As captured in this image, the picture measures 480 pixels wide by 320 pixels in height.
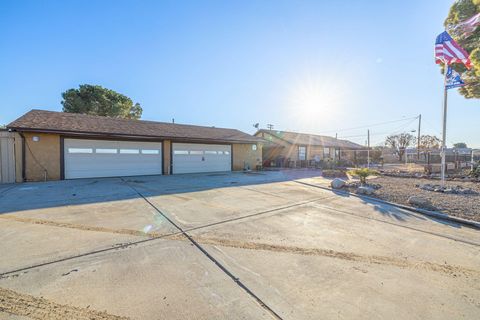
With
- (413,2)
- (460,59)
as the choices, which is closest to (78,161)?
(413,2)

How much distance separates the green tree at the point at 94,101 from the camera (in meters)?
21.9

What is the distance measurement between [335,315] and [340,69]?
1224 centimetres

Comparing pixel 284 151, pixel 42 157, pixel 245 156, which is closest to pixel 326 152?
pixel 284 151

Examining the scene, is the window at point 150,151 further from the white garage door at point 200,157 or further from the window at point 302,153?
the window at point 302,153

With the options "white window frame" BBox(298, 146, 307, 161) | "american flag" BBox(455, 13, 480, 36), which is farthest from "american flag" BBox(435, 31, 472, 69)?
"white window frame" BBox(298, 146, 307, 161)

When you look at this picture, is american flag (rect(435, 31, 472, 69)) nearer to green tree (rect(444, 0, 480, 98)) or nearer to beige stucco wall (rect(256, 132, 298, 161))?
green tree (rect(444, 0, 480, 98))

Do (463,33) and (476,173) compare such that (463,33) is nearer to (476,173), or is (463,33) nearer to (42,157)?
(476,173)

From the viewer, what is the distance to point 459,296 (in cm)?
230

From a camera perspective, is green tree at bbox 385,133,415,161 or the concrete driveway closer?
the concrete driveway

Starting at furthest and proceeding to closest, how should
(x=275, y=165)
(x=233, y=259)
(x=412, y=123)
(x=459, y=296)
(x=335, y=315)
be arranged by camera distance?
1. (x=412, y=123)
2. (x=275, y=165)
3. (x=233, y=259)
4. (x=459, y=296)
5. (x=335, y=315)

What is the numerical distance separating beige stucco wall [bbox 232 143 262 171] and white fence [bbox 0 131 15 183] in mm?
12254

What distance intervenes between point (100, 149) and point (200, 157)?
235 inches

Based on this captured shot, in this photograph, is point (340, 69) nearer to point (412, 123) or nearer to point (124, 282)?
point (124, 282)

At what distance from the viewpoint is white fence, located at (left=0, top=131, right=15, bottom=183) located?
9.49 meters
